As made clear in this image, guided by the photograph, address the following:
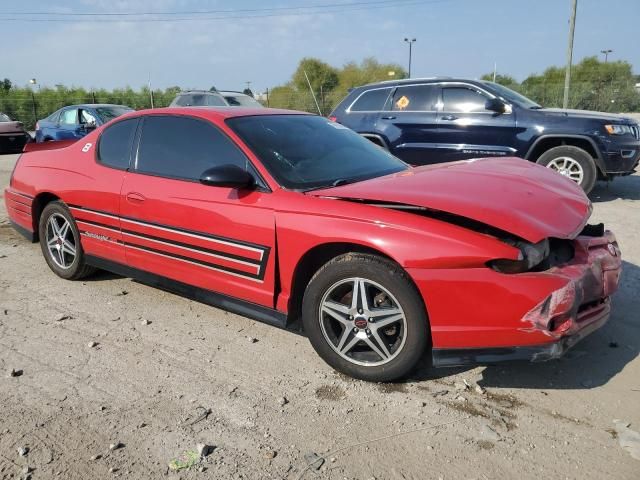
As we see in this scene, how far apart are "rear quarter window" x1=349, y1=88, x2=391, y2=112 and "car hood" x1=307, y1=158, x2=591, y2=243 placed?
535cm

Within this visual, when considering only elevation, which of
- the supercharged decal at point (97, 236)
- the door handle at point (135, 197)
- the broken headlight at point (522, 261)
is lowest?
the supercharged decal at point (97, 236)

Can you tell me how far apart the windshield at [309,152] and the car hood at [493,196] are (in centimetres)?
22

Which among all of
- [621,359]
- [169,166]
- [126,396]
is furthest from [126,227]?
[621,359]

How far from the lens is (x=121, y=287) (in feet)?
14.9

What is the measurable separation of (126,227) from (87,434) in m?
1.74

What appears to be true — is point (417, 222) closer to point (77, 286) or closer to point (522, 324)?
point (522, 324)

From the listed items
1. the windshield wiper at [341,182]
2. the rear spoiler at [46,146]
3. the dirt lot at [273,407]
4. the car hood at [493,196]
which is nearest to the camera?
the dirt lot at [273,407]

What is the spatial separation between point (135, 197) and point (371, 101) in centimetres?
582

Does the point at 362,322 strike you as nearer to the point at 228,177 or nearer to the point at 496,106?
the point at 228,177

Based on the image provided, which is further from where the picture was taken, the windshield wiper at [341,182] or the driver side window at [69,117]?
the driver side window at [69,117]

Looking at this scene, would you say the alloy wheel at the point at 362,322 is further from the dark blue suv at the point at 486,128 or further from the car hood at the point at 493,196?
the dark blue suv at the point at 486,128

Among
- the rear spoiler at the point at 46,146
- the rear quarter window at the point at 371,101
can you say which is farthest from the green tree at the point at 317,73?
the rear spoiler at the point at 46,146

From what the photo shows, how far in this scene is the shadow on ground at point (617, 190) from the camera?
7.72 meters

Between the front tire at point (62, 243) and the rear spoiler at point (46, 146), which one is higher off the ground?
the rear spoiler at point (46, 146)
